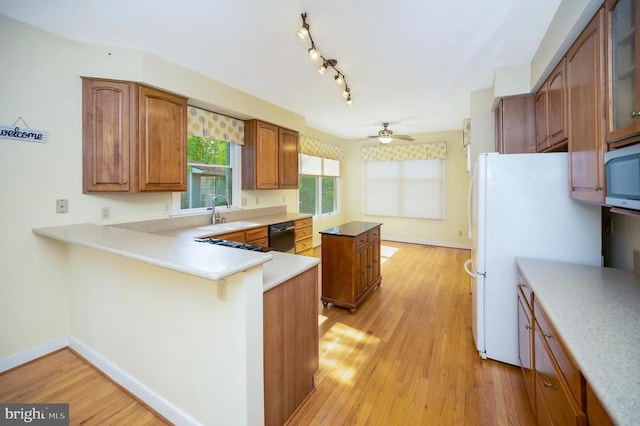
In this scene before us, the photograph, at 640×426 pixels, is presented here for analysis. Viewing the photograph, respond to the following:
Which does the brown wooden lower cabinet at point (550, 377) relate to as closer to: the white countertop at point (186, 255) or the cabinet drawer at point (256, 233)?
the white countertop at point (186, 255)

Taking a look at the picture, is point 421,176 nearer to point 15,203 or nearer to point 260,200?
point 260,200

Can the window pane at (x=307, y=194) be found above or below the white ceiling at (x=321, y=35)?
below

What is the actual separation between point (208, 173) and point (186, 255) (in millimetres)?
2487

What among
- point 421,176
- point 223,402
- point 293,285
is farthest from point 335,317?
point 421,176

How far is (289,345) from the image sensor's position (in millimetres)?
1600

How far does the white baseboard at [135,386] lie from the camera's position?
62.7 inches

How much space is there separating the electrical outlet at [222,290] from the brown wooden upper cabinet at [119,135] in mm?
1762

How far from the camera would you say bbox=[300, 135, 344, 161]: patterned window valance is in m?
5.38

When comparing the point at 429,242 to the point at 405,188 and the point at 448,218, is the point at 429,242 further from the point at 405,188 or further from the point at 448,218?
the point at 405,188

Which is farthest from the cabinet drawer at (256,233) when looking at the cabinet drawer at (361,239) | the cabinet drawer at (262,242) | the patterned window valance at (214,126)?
the patterned window valance at (214,126)

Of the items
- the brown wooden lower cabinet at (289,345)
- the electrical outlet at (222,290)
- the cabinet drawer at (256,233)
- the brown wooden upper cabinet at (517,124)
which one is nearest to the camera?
the electrical outlet at (222,290)

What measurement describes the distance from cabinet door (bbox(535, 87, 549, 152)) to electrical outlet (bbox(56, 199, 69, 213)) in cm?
412

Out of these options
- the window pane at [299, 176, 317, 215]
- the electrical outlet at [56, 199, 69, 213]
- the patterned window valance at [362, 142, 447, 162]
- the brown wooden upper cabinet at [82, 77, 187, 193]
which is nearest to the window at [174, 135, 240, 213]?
the brown wooden upper cabinet at [82, 77, 187, 193]

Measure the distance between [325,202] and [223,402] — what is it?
5.48m
